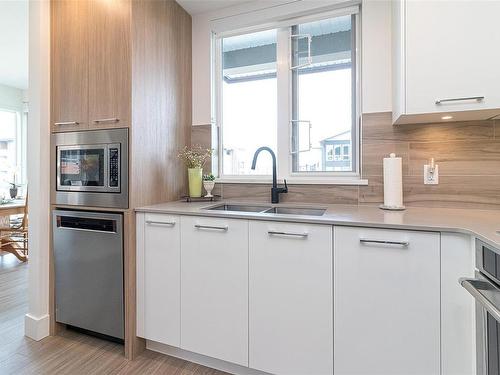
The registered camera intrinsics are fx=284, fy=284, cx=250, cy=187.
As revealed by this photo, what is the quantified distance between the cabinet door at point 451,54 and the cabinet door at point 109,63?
5.31 feet

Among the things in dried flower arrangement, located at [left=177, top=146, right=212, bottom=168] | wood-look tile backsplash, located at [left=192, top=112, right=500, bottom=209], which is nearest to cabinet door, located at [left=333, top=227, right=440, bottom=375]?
wood-look tile backsplash, located at [left=192, top=112, right=500, bottom=209]

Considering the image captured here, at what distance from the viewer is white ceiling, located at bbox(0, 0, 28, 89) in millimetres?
2622

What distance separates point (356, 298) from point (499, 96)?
3.83ft

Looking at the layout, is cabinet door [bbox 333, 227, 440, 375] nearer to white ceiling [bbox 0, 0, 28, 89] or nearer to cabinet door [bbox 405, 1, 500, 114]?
cabinet door [bbox 405, 1, 500, 114]

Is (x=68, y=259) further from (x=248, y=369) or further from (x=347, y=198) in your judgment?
(x=347, y=198)

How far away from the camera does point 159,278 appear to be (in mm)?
1733

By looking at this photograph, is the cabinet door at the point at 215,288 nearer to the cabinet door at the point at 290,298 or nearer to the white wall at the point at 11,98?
the cabinet door at the point at 290,298

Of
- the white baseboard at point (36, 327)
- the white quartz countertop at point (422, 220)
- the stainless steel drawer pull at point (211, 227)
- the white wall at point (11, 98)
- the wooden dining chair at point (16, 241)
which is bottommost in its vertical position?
the white baseboard at point (36, 327)

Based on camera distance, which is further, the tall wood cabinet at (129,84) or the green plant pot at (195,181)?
the green plant pot at (195,181)

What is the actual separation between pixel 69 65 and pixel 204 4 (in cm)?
110

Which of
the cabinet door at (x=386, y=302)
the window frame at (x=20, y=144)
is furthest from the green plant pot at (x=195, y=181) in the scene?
the window frame at (x=20, y=144)

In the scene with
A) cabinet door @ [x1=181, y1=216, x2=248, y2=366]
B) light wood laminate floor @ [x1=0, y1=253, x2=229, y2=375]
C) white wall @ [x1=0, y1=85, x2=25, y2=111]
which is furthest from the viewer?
white wall @ [x1=0, y1=85, x2=25, y2=111]

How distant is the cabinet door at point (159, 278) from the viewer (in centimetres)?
169

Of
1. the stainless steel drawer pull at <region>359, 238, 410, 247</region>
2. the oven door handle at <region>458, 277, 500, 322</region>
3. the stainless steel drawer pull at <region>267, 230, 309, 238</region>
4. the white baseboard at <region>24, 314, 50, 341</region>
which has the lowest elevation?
the white baseboard at <region>24, 314, 50, 341</region>
